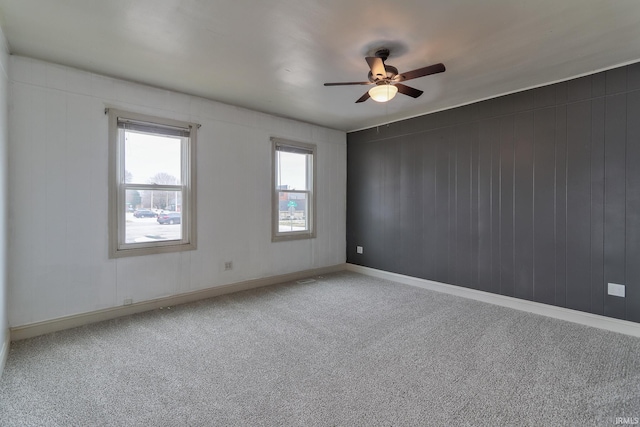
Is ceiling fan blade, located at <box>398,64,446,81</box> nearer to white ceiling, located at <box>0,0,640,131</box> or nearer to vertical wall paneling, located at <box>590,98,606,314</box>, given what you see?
white ceiling, located at <box>0,0,640,131</box>

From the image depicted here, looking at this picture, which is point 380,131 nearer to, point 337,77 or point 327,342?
point 337,77

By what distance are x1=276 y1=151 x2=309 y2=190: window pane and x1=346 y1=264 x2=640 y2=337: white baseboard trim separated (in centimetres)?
211

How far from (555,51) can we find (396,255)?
3266 millimetres

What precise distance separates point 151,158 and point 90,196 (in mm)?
776

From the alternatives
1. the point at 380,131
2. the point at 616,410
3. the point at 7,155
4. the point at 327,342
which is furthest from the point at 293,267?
the point at 616,410

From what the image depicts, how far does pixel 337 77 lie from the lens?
3.35m

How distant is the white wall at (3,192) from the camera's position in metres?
2.47

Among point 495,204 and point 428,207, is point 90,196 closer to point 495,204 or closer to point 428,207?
point 428,207

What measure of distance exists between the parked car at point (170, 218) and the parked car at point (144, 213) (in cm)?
8

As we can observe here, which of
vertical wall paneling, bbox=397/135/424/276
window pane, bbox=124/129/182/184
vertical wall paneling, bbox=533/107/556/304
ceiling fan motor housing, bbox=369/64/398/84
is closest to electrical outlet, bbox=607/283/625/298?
vertical wall paneling, bbox=533/107/556/304

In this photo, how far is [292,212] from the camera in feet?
17.1

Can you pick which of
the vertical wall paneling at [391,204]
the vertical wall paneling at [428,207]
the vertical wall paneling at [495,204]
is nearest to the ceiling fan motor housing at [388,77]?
the vertical wall paneling at [495,204]

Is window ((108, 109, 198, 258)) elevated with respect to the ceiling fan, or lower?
lower

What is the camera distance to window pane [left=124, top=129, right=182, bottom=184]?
140 inches
